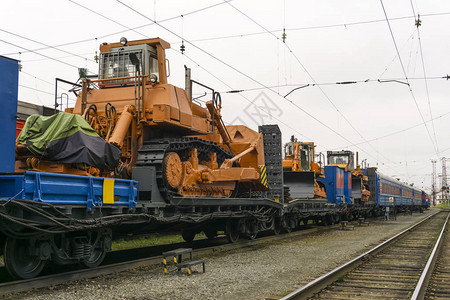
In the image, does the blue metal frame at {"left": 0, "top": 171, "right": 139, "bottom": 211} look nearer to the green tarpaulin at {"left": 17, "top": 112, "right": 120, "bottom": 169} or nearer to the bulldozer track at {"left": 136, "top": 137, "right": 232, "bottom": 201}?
the green tarpaulin at {"left": 17, "top": 112, "right": 120, "bottom": 169}

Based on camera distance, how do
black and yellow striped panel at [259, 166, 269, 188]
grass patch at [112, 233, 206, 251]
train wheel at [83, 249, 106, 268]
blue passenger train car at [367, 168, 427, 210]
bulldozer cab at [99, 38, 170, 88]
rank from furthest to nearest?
1. blue passenger train car at [367, 168, 427, 210]
2. black and yellow striped panel at [259, 166, 269, 188]
3. grass patch at [112, 233, 206, 251]
4. bulldozer cab at [99, 38, 170, 88]
5. train wheel at [83, 249, 106, 268]

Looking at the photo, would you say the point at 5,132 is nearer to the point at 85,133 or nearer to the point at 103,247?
the point at 85,133

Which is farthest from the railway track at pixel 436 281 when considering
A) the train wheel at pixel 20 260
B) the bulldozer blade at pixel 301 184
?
the bulldozer blade at pixel 301 184

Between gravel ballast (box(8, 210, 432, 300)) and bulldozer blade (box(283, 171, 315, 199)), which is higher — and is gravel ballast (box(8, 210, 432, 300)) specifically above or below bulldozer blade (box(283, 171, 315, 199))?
below

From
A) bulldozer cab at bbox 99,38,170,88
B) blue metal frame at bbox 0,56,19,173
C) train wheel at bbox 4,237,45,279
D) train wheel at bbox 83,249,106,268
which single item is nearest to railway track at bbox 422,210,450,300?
train wheel at bbox 83,249,106,268

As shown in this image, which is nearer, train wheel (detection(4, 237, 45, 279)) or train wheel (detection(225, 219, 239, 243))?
train wheel (detection(4, 237, 45, 279))

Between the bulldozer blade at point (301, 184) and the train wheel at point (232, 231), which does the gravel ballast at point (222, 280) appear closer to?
the train wheel at point (232, 231)

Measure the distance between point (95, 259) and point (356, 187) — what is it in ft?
80.9

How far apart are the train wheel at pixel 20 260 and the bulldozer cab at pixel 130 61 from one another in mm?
4486

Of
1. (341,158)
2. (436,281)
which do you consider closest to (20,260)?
(436,281)

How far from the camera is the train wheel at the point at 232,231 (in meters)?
12.4

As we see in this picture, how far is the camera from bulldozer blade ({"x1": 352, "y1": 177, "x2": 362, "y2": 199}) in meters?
29.0

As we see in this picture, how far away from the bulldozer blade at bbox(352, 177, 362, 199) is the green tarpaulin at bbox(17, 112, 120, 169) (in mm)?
24072

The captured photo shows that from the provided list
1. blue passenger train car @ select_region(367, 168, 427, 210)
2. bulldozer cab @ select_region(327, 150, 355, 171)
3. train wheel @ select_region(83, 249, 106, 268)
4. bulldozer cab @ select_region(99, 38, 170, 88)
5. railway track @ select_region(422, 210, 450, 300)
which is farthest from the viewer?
blue passenger train car @ select_region(367, 168, 427, 210)
